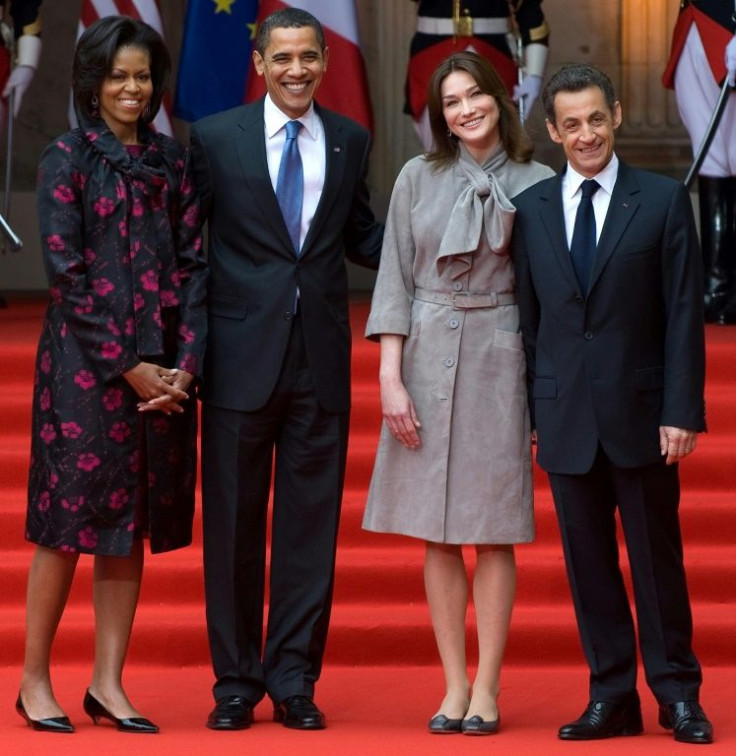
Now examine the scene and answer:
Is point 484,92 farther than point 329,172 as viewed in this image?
No

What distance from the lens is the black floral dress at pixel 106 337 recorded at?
4266 millimetres

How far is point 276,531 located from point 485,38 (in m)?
3.74

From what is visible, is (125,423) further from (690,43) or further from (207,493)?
(690,43)

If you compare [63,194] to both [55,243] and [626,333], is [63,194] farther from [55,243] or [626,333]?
[626,333]

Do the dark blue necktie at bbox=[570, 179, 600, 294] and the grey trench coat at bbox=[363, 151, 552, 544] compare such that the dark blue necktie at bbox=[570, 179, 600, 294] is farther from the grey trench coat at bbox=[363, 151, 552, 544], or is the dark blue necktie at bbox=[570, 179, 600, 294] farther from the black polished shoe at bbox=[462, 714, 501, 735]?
the black polished shoe at bbox=[462, 714, 501, 735]

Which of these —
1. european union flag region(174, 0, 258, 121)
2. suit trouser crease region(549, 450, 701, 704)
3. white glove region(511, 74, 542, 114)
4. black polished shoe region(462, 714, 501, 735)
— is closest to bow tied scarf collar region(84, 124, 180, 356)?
suit trouser crease region(549, 450, 701, 704)

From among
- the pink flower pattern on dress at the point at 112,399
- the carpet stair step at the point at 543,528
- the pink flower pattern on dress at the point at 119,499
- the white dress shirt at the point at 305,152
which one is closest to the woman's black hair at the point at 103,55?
the white dress shirt at the point at 305,152

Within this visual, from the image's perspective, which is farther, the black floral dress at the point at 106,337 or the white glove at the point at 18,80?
the white glove at the point at 18,80

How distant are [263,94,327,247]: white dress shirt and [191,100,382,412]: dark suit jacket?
0.9 inches

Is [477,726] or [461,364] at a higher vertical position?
[461,364]

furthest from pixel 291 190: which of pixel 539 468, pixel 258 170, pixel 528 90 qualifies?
pixel 528 90

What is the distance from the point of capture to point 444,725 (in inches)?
171

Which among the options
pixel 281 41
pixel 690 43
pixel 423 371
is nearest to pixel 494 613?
pixel 423 371

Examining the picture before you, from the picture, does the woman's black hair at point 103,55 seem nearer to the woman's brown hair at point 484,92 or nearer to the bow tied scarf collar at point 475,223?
the woman's brown hair at point 484,92
